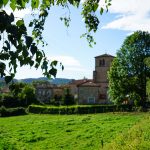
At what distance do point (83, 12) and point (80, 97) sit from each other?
272ft

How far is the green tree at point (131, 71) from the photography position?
5953cm

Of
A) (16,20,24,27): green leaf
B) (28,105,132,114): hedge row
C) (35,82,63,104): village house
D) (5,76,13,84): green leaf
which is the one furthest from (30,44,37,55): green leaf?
(35,82,63,104): village house

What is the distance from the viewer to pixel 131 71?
60.5 meters

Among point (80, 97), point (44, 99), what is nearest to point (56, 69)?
point (80, 97)

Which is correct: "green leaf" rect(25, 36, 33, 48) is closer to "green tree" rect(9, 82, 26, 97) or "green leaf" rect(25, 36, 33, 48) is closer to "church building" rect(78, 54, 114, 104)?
"green tree" rect(9, 82, 26, 97)

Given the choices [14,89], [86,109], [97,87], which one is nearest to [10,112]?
[86,109]

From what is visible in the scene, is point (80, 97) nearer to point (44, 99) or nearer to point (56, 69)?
point (44, 99)

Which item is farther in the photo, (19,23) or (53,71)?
(53,71)

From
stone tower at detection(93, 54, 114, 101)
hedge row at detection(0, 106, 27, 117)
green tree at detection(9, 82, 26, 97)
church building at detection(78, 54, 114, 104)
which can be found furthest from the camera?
stone tower at detection(93, 54, 114, 101)

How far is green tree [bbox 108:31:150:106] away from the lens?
59.5 metres

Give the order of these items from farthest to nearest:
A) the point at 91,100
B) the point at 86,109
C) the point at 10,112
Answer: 1. the point at 91,100
2. the point at 10,112
3. the point at 86,109

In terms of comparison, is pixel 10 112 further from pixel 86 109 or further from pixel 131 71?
pixel 131 71

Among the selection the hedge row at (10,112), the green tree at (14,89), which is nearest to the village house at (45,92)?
the hedge row at (10,112)

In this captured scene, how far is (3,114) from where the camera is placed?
198 ft
